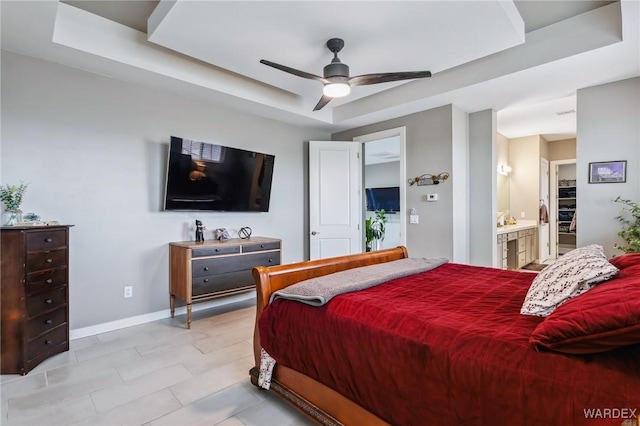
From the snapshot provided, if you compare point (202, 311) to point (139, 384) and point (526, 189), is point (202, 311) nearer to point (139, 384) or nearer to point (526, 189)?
point (139, 384)

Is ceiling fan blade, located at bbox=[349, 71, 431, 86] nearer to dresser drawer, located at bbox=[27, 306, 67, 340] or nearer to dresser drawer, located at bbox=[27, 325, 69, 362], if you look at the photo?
dresser drawer, located at bbox=[27, 306, 67, 340]

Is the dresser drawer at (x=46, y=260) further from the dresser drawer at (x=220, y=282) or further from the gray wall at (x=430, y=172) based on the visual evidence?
the gray wall at (x=430, y=172)

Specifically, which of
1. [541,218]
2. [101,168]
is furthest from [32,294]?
[541,218]

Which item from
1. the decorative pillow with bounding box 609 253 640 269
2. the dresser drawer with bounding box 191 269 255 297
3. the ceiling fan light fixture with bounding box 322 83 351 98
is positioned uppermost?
the ceiling fan light fixture with bounding box 322 83 351 98

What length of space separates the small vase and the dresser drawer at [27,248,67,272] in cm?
42

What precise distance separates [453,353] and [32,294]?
296 centimetres

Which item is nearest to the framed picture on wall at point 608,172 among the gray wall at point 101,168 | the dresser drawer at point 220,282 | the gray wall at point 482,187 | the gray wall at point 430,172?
the gray wall at point 482,187

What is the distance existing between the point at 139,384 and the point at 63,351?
1.06m

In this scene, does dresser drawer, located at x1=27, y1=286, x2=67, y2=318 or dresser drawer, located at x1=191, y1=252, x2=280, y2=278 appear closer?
dresser drawer, located at x1=27, y1=286, x2=67, y2=318

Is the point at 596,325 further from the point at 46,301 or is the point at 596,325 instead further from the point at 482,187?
the point at 482,187

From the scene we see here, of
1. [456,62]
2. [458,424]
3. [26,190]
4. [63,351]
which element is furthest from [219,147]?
[458,424]

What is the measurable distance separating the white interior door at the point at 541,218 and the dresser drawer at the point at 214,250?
618 centimetres

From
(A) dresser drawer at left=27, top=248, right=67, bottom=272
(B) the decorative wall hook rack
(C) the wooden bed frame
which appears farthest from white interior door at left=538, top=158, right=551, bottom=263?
(A) dresser drawer at left=27, top=248, right=67, bottom=272

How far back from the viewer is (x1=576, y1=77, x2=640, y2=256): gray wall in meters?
3.20
